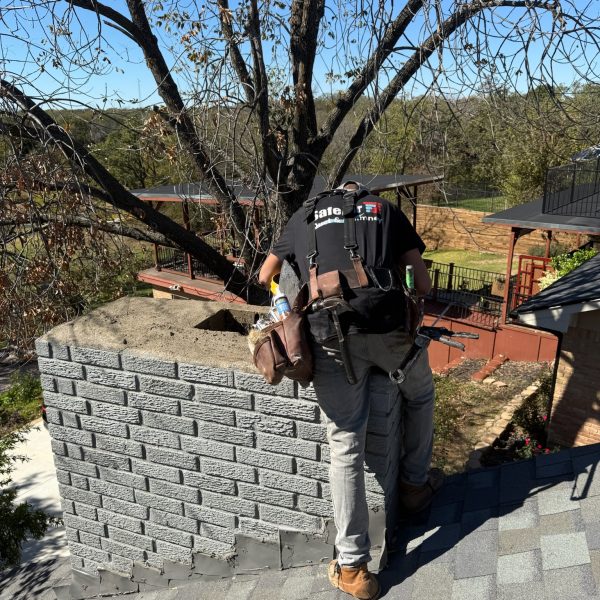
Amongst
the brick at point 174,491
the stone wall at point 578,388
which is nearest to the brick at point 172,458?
the brick at point 174,491

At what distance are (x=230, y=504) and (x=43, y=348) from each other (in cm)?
140

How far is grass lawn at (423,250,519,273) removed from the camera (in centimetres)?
2227

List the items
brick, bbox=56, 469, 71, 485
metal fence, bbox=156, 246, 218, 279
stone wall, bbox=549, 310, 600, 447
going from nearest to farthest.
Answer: brick, bbox=56, 469, 71, 485 → stone wall, bbox=549, 310, 600, 447 → metal fence, bbox=156, 246, 218, 279

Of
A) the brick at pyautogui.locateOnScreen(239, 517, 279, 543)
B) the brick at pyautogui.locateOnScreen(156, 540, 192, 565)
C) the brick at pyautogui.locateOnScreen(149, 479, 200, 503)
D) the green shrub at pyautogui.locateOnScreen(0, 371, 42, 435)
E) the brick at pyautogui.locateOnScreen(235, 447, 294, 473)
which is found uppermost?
the brick at pyautogui.locateOnScreen(235, 447, 294, 473)

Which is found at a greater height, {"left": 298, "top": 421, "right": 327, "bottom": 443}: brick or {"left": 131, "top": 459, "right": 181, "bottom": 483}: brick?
{"left": 298, "top": 421, "right": 327, "bottom": 443}: brick

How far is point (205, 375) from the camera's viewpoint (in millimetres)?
2701

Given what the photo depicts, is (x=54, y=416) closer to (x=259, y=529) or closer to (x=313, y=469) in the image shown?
(x=259, y=529)

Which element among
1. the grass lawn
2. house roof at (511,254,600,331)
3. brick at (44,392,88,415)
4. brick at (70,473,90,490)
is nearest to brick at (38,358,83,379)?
brick at (44,392,88,415)

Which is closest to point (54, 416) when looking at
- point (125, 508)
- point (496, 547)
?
point (125, 508)

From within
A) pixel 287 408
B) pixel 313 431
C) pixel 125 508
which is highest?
pixel 287 408

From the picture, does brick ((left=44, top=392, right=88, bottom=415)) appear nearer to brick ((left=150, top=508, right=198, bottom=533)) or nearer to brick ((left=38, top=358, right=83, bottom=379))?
brick ((left=38, top=358, right=83, bottom=379))

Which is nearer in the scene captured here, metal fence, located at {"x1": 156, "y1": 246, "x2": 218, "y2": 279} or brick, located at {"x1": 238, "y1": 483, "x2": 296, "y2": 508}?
brick, located at {"x1": 238, "y1": 483, "x2": 296, "y2": 508}

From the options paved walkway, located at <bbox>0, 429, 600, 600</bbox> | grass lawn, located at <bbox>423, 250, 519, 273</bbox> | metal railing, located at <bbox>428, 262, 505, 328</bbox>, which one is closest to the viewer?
paved walkway, located at <bbox>0, 429, 600, 600</bbox>

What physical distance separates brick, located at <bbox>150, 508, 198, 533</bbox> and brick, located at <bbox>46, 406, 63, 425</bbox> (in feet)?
2.56
